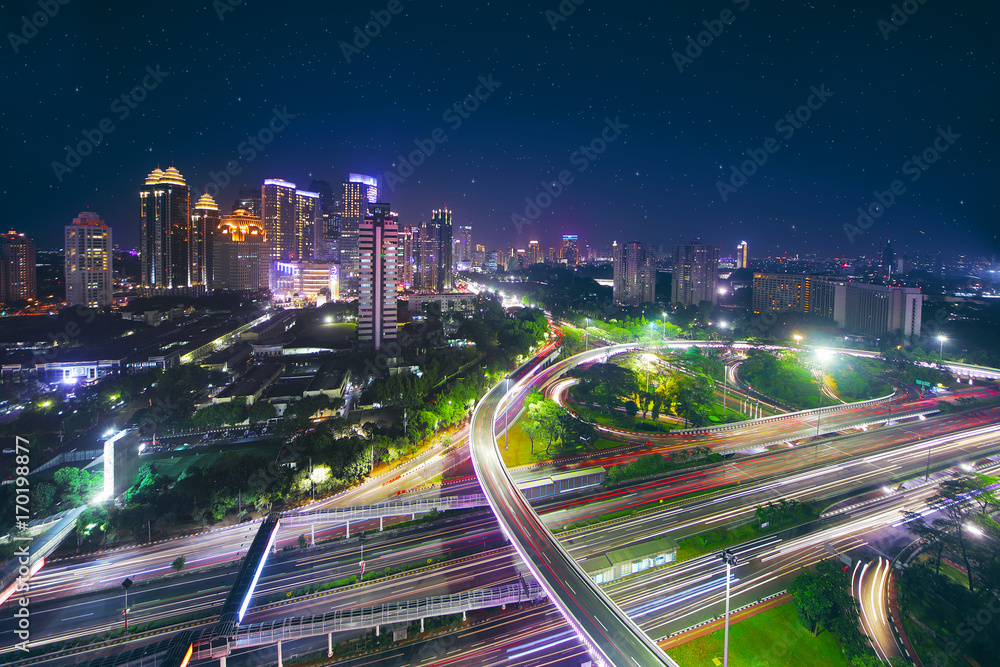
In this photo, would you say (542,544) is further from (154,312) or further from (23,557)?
(154,312)

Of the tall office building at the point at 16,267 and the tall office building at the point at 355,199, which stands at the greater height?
the tall office building at the point at 355,199

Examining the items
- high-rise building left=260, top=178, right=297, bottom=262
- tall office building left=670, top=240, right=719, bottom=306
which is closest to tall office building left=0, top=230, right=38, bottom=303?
high-rise building left=260, top=178, right=297, bottom=262

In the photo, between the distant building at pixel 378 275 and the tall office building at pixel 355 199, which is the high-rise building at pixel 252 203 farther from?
the distant building at pixel 378 275

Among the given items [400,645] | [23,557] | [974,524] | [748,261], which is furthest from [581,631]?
[748,261]

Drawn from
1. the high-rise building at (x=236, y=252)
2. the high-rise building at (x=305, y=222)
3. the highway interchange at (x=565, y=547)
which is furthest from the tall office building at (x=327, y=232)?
the highway interchange at (x=565, y=547)

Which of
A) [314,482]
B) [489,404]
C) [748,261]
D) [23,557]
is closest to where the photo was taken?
[23,557]

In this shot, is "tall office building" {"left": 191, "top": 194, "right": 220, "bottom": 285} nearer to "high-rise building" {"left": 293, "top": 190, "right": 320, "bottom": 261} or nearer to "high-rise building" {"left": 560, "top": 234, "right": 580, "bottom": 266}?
"high-rise building" {"left": 293, "top": 190, "right": 320, "bottom": 261}
